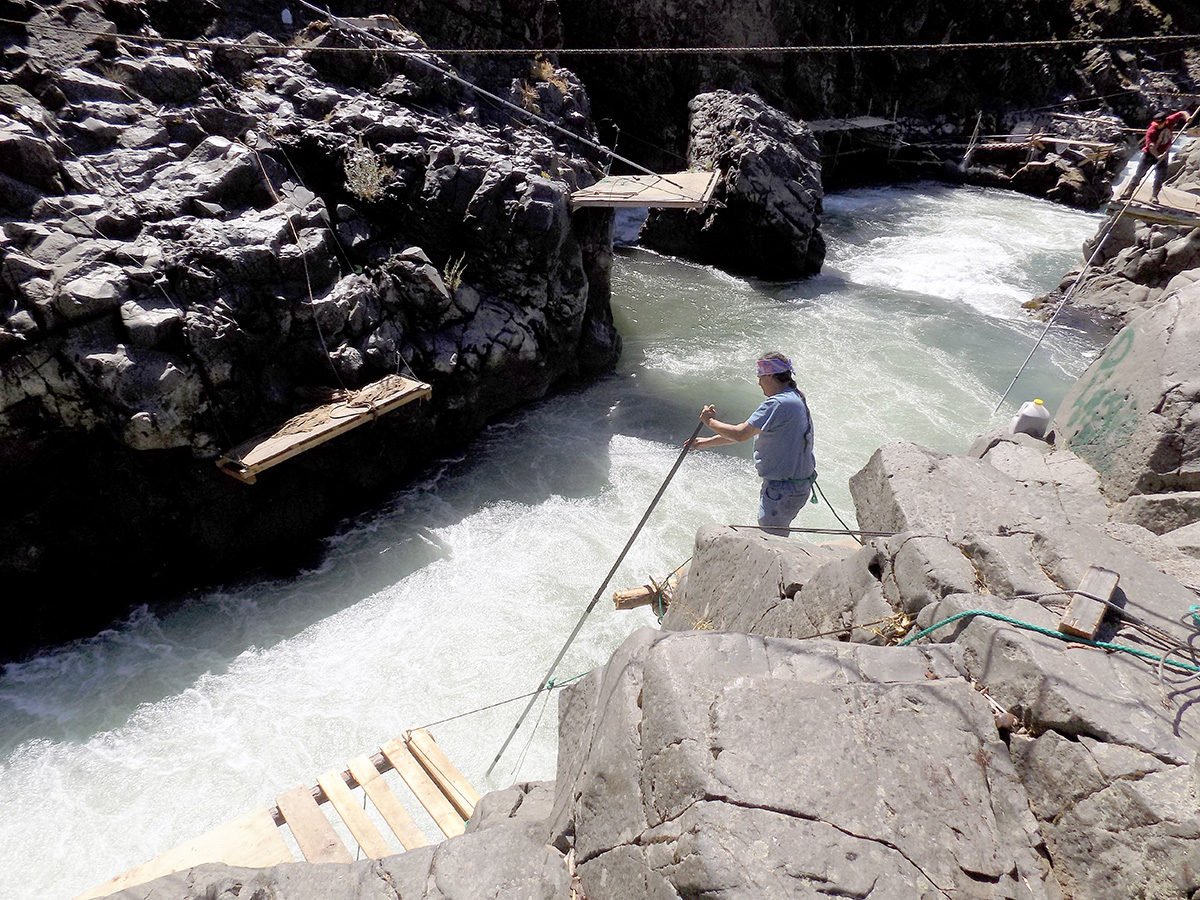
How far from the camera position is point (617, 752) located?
8.68 ft

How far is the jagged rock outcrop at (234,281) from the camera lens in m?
6.21

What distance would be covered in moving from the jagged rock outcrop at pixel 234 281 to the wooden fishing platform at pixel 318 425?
0.30 m

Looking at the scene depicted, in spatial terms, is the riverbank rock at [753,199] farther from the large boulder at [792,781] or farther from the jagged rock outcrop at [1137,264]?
the large boulder at [792,781]

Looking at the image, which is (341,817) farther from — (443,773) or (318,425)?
(318,425)

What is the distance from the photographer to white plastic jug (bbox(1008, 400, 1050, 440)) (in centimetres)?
545

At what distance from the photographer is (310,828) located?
12.5 feet

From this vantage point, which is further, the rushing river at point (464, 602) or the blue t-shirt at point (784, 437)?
the rushing river at point (464, 602)

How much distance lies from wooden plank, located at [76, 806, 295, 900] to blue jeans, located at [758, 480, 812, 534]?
12.3ft

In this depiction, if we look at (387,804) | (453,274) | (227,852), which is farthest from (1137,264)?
(227,852)

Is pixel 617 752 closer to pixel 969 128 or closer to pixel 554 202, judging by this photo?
pixel 554 202

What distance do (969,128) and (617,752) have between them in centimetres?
2707

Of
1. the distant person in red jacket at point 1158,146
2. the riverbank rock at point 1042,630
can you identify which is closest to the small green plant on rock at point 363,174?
the riverbank rock at point 1042,630

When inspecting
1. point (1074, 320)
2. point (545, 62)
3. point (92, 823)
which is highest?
point (545, 62)

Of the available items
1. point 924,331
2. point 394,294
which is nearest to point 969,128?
point 924,331
